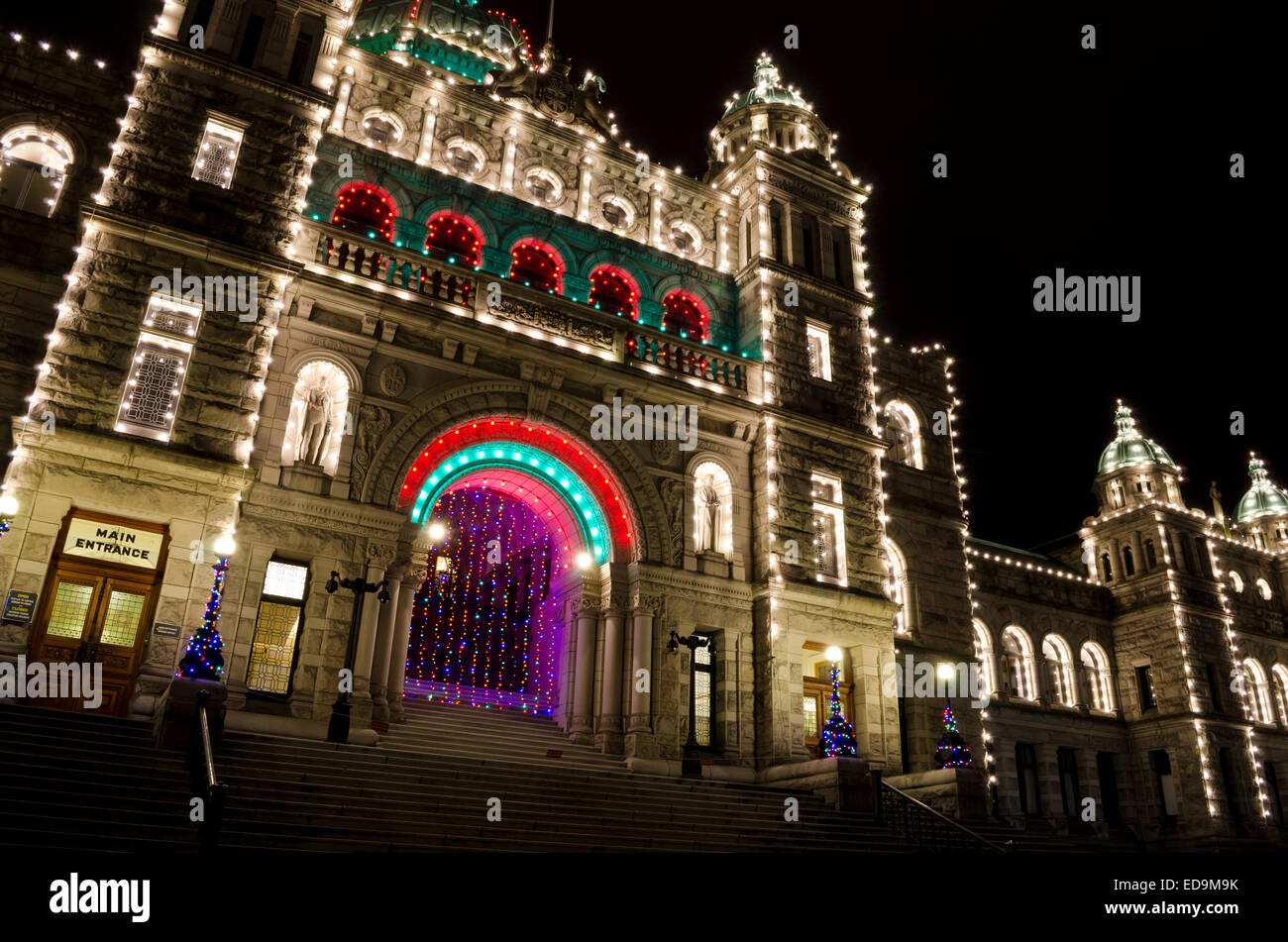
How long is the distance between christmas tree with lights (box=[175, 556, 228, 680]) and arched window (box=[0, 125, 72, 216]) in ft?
33.7

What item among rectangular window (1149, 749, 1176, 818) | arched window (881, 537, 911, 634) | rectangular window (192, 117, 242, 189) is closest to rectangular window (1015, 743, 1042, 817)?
rectangular window (1149, 749, 1176, 818)

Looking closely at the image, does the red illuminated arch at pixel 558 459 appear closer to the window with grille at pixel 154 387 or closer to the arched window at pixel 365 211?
the arched window at pixel 365 211

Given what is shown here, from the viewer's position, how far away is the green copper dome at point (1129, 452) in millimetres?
40094

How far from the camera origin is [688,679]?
70.5 feet

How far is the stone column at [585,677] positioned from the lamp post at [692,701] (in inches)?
71.4

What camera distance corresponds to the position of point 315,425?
1989 cm

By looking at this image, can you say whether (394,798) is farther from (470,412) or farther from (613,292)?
(613,292)

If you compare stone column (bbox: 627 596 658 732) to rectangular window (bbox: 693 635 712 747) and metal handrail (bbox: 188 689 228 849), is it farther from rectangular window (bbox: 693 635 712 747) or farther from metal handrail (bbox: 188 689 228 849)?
metal handrail (bbox: 188 689 228 849)

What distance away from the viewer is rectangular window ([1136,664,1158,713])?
3534 cm

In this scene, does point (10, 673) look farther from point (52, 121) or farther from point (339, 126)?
point (339, 126)

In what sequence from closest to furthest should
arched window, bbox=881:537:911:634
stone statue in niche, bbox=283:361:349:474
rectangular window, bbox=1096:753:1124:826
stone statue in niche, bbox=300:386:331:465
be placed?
stone statue in niche, bbox=283:361:349:474
stone statue in niche, bbox=300:386:331:465
arched window, bbox=881:537:911:634
rectangular window, bbox=1096:753:1124:826
